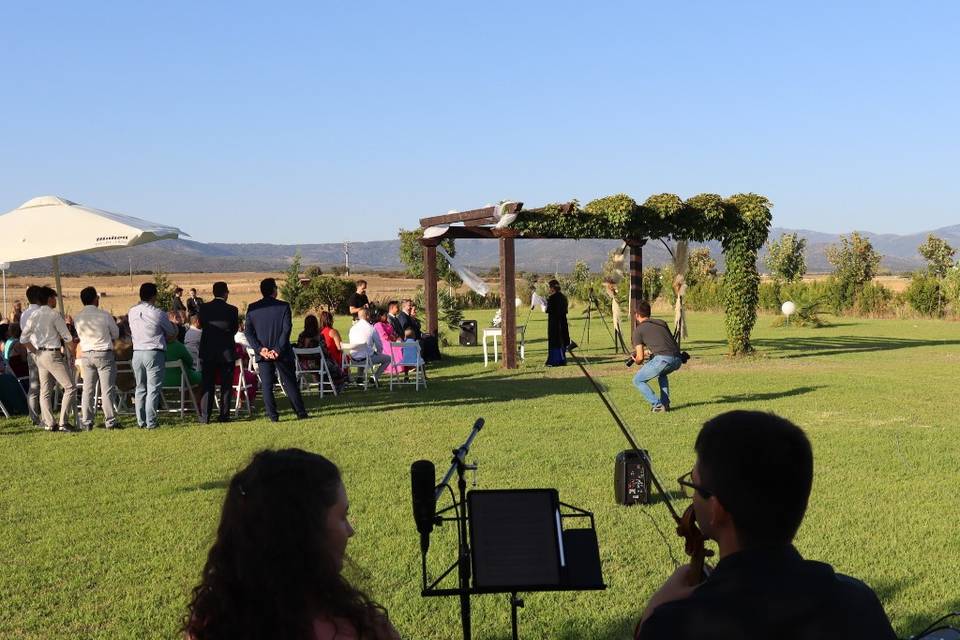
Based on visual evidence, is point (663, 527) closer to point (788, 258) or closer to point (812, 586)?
point (812, 586)

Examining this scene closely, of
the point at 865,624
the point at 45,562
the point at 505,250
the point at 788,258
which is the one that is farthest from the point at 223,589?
the point at 788,258

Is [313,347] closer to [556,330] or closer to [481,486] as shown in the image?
[556,330]

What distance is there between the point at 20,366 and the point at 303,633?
13.1m

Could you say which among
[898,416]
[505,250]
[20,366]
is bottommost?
[898,416]

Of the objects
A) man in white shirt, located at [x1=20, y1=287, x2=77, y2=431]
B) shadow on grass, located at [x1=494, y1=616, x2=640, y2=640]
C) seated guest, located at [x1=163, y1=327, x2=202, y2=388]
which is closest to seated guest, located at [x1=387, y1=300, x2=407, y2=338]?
seated guest, located at [x1=163, y1=327, x2=202, y2=388]

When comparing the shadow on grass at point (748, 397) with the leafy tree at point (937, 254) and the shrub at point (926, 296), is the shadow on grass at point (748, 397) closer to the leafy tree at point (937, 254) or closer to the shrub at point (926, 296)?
the shrub at point (926, 296)

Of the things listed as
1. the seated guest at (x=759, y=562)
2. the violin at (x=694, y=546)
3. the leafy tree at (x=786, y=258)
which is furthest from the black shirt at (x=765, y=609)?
the leafy tree at (x=786, y=258)

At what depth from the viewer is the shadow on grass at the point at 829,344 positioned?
22.3 metres

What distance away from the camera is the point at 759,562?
6.59ft

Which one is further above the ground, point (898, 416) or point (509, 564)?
point (509, 564)

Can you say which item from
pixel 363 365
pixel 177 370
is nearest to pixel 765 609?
pixel 177 370

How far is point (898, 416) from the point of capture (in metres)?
11.9

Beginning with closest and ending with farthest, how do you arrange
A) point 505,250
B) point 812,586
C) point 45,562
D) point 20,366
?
point 812,586 → point 45,562 → point 20,366 → point 505,250

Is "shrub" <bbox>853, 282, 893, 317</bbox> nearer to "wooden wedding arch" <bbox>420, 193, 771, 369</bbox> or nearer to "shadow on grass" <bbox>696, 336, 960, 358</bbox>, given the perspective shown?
"shadow on grass" <bbox>696, 336, 960, 358</bbox>
